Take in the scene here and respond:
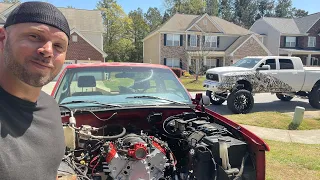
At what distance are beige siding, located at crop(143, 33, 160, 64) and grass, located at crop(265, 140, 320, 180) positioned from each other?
2743cm

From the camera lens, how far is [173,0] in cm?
6056

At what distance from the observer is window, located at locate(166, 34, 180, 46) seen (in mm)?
32503

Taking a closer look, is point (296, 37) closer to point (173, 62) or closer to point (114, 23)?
point (173, 62)

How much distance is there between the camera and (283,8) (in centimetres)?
7656

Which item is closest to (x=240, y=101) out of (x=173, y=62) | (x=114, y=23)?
(x=173, y=62)

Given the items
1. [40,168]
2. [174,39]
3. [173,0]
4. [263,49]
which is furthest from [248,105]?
[173,0]

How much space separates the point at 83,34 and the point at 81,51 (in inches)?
175

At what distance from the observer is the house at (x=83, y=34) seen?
91.3 feet

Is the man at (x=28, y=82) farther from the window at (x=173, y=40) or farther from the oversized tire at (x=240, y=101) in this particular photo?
the window at (x=173, y=40)

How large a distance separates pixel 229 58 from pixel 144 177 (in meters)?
32.3

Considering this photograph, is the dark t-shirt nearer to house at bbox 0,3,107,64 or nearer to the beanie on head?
the beanie on head

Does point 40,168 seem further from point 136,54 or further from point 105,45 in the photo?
point 105,45

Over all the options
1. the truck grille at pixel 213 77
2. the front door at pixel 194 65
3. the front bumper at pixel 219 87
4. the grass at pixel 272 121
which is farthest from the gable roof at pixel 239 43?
the grass at pixel 272 121

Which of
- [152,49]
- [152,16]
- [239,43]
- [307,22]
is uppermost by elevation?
[152,16]
